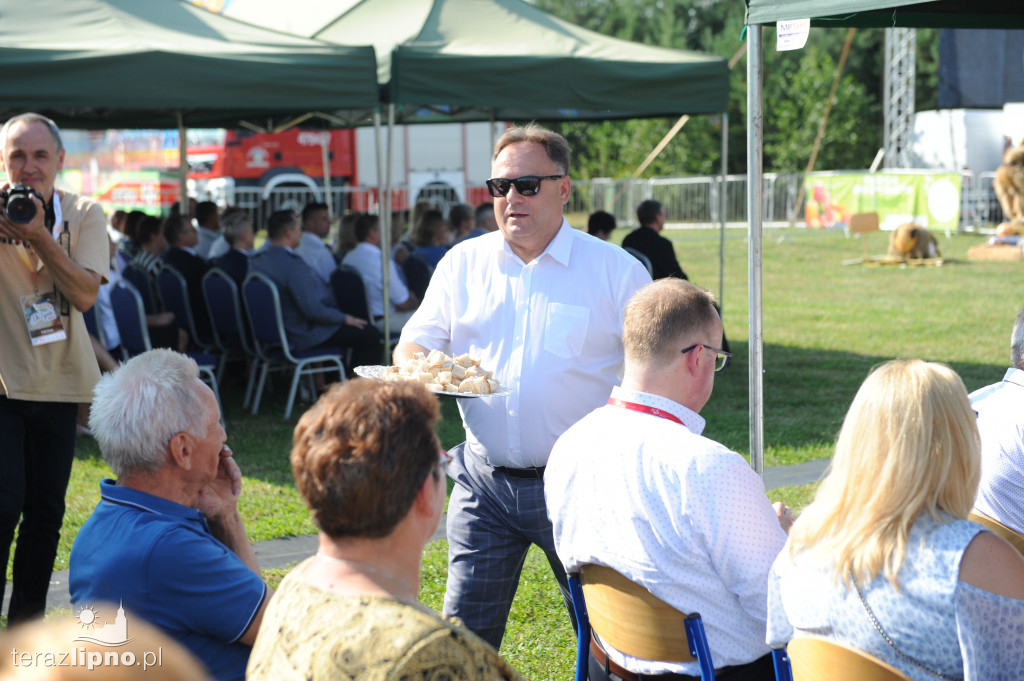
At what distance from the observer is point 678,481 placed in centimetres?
218

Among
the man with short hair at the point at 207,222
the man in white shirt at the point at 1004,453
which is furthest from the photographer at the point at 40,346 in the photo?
the man with short hair at the point at 207,222

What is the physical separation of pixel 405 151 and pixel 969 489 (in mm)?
21122

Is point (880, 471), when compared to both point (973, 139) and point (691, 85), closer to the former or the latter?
point (691, 85)

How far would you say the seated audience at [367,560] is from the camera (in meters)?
1.51

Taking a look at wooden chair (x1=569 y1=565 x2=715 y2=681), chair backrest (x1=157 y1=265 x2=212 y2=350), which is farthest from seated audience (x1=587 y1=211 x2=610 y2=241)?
wooden chair (x1=569 y1=565 x2=715 y2=681)

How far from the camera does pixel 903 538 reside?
1866mm

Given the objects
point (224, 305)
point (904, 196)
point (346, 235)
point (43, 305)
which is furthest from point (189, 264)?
point (904, 196)

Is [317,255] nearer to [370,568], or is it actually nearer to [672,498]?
[672,498]

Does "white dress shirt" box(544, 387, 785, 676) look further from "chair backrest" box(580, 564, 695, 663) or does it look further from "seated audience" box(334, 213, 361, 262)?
"seated audience" box(334, 213, 361, 262)

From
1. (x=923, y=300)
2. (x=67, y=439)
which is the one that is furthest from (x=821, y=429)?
(x=923, y=300)

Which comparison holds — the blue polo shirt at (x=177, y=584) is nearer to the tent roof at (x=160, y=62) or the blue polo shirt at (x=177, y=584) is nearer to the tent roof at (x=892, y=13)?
the tent roof at (x=892, y=13)

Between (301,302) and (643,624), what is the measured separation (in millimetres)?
5731

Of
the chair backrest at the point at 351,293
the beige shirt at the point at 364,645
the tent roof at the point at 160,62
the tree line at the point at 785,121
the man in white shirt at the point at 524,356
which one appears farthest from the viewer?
the tree line at the point at 785,121

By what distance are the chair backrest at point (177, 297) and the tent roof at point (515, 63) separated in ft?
7.25
